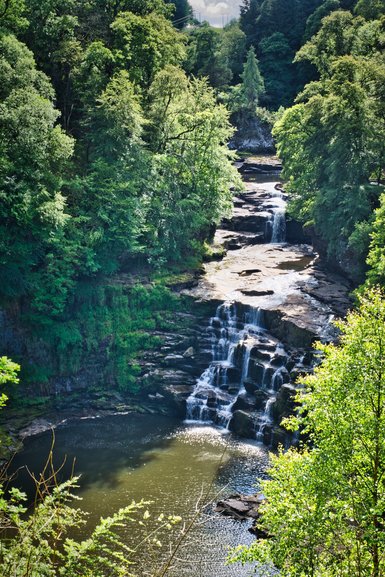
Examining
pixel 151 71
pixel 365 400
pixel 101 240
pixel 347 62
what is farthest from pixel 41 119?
pixel 365 400

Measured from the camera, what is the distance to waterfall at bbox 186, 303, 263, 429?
34000 millimetres

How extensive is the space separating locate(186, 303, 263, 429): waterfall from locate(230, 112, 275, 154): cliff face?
50789 millimetres

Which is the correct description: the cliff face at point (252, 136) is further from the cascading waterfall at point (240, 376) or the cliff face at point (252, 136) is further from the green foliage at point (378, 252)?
the green foliage at point (378, 252)

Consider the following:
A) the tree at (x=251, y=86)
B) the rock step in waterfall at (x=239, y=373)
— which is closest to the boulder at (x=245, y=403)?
the rock step in waterfall at (x=239, y=373)

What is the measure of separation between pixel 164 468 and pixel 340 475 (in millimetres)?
16648

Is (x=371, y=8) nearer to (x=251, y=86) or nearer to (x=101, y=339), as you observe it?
(x=251, y=86)

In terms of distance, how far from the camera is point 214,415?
33.7 meters

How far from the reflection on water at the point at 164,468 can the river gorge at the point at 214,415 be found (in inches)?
2.2

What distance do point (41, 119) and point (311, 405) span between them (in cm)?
2518

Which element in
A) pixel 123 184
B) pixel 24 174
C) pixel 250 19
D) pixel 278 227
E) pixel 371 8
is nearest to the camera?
pixel 24 174

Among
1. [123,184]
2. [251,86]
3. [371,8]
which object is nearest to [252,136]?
[251,86]

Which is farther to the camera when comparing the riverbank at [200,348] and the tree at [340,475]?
the riverbank at [200,348]

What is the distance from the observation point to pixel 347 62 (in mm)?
39938

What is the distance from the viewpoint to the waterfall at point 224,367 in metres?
Result: 34.0
